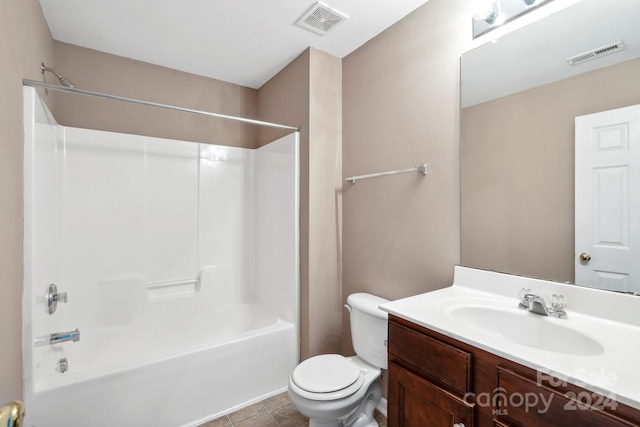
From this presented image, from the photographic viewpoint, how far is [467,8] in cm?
146

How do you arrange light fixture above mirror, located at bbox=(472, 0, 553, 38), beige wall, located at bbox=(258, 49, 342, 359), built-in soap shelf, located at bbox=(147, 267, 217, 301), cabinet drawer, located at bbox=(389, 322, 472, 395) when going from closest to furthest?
1. cabinet drawer, located at bbox=(389, 322, 472, 395)
2. light fixture above mirror, located at bbox=(472, 0, 553, 38)
3. beige wall, located at bbox=(258, 49, 342, 359)
4. built-in soap shelf, located at bbox=(147, 267, 217, 301)

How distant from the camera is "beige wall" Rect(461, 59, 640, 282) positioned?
43.4 inches

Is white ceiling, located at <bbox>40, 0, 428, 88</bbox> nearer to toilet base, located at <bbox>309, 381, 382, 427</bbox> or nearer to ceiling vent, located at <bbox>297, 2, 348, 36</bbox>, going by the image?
ceiling vent, located at <bbox>297, 2, 348, 36</bbox>

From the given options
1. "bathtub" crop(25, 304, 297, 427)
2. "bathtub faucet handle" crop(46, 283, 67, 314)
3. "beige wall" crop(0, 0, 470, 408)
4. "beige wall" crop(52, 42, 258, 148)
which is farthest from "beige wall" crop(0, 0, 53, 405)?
"beige wall" crop(52, 42, 258, 148)

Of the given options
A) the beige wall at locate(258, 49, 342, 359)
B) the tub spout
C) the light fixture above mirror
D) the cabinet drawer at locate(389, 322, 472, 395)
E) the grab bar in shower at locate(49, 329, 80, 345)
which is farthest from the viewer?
the beige wall at locate(258, 49, 342, 359)

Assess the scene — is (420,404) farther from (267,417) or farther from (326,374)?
(267,417)

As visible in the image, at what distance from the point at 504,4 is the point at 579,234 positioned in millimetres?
1103

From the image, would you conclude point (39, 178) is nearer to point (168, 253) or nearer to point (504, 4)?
point (168, 253)

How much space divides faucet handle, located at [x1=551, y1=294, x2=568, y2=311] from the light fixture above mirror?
125 cm

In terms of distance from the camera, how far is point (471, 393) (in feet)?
2.99

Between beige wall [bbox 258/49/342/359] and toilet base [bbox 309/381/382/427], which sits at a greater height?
beige wall [bbox 258/49/342/359]

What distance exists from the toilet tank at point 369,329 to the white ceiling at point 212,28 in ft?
5.80

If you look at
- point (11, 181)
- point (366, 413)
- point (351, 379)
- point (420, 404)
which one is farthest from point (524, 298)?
point (11, 181)

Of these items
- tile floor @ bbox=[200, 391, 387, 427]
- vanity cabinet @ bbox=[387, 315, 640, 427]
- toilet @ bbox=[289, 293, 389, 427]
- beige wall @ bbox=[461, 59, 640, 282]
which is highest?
beige wall @ bbox=[461, 59, 640, 282]
